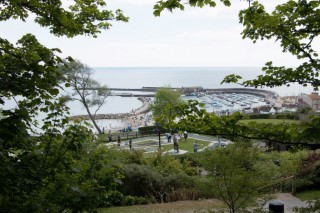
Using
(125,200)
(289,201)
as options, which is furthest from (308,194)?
(125,200)

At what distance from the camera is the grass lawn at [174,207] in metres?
10.7

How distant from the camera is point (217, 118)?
381cm

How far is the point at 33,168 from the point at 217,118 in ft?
7.21

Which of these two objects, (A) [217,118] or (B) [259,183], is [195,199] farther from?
(A) [217,118]

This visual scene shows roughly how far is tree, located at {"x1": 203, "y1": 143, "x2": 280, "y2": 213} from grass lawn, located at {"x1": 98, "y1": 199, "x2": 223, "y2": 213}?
236 cm

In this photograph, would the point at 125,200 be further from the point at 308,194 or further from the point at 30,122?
the point at 30,122

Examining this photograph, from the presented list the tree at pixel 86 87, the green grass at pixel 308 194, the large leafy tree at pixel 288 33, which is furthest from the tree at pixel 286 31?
the tree at pixel 86 87

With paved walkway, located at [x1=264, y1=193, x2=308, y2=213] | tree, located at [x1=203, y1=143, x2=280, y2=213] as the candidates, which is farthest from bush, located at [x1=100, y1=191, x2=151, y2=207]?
paved walkway, located at [x1=264, y1=193, x2=308, y2=213]

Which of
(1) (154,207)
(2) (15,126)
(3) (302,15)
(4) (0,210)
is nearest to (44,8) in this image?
(2) (15,126)

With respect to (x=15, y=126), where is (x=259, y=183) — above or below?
below

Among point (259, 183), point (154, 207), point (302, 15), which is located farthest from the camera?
point (154, 207)

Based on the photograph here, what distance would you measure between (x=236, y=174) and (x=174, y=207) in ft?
12.7

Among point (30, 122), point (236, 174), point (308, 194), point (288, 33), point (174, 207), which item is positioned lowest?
point (308, 194)

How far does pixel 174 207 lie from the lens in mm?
11180
